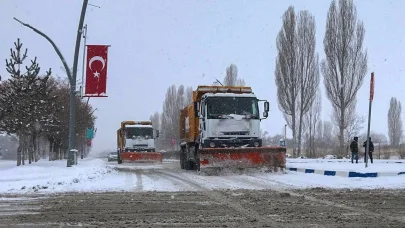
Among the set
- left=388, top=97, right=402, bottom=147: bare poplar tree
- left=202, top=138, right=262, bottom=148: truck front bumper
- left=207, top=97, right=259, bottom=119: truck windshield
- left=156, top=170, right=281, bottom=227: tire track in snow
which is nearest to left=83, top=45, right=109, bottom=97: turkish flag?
left=207, top=97, right=259, bottom=119: truck windshield

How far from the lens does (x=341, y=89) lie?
42562 millimetres

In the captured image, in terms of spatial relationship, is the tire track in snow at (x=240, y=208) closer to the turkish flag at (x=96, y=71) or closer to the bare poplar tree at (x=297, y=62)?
the turkish flag at (x=96, y=71)

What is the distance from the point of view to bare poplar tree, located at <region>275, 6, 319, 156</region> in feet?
153

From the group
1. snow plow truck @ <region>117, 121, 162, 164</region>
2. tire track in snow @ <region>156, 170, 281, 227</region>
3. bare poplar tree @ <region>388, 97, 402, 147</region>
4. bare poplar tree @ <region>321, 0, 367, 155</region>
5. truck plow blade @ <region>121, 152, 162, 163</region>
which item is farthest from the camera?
bare poplar tree @ <region>388, 97, 402, 147</region>

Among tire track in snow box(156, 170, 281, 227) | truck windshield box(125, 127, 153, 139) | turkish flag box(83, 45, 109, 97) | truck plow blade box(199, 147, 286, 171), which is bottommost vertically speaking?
tire track in snow box(156, 170, 281, 227)

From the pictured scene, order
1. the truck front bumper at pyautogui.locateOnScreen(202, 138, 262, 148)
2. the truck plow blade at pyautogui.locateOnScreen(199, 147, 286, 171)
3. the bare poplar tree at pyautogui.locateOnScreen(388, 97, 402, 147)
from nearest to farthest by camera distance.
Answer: the truck plow blade at pyautogui.locateOnScreen(199, 147, 286, 171) < the truck front bumper at pyautogui.locateOnScreen(202, 138, 262, 148) < the bare poplar tree at pyautogui.locateOnScreen(388, 97, 402, 147)

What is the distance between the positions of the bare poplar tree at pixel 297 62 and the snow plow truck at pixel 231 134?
27568mm

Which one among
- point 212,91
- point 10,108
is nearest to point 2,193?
point 212,91

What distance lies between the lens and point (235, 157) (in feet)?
60.7

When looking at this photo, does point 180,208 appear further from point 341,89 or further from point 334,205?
point 341,89

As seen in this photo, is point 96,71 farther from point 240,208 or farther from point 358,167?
point 358,167

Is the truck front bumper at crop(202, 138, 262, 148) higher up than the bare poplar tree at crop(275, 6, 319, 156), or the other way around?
the bare poplar tree at crop(275, 6, 319, 156)

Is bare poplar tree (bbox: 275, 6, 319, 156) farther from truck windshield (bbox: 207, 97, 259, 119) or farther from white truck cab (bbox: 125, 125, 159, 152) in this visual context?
truck windshield (bbox: 207, 97, 259, 119)


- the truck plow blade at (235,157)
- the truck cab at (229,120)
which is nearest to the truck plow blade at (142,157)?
the truck cab at (229,120)
